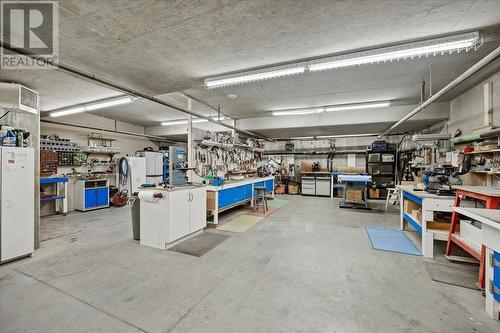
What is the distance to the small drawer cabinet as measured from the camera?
19.8ft

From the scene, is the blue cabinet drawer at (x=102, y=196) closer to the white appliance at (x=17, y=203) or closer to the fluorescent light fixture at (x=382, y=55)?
the white appliance at (x=17, y=203)

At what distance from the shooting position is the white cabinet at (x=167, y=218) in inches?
131

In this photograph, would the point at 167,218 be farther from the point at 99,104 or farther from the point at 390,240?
the point at 390,240

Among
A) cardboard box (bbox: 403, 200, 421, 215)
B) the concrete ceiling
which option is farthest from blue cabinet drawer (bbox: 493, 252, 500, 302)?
the concrete ceiling

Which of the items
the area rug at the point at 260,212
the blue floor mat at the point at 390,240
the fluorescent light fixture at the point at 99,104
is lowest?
the area rug at the point at 260,212

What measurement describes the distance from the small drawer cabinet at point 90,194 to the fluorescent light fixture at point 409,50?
7028 mm

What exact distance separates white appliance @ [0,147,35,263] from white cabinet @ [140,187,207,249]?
157 centimetres

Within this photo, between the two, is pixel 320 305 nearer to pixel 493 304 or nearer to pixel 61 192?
pixel 493 304

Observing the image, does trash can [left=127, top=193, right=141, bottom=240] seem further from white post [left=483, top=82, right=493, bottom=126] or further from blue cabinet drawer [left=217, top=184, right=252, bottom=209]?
white post [left=483, top=82, right=493, bottom=126]

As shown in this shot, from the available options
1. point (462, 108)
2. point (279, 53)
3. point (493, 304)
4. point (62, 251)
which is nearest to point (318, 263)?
point (493, 304)

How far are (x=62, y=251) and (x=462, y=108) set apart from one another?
8611mm

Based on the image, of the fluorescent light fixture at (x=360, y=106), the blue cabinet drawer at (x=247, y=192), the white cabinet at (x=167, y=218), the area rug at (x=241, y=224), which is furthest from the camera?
the blue cabinet drawer at (x=247, y=192)

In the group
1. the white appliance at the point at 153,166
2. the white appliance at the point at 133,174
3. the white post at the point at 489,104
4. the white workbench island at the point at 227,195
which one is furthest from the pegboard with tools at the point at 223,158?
the white post at the point at 489,104

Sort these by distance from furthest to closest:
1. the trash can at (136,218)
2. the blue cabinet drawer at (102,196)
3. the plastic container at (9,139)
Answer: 1. the blue cabinet drawer at (102,196)
2. the trash can at (136,218)
3. the plastic container at (9,139)
